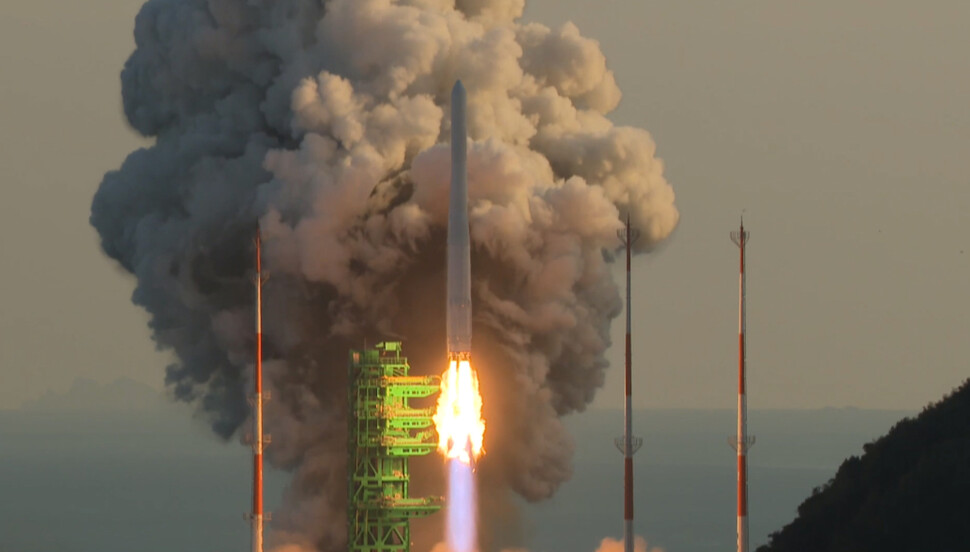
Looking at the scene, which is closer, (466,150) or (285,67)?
(466,150)

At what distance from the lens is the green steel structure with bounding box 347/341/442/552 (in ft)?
331

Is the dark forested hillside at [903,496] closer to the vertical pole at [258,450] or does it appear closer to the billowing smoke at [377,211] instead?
the billowing smoke at [377,211]

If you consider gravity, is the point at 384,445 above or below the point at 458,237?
below

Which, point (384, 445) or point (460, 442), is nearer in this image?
point (460, 442)

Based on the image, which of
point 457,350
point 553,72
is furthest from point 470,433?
point 553,72

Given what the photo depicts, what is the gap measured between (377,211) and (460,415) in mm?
11363

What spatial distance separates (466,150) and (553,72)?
13.2 meters

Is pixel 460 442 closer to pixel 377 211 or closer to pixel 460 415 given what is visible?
pixel 460 415

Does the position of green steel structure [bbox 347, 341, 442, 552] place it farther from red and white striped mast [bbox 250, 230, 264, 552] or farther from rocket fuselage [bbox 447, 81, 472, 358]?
red and white striped mast [bbox 250, 230, 264, 552]

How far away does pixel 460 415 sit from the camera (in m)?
99.0

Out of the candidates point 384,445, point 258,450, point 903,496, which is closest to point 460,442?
point 384,445

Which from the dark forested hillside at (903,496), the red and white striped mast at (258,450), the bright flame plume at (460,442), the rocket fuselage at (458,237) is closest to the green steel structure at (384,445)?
the bright flame plume at (460,442)

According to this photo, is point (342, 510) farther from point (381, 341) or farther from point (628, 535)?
point (628, 535)

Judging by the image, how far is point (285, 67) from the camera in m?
109
